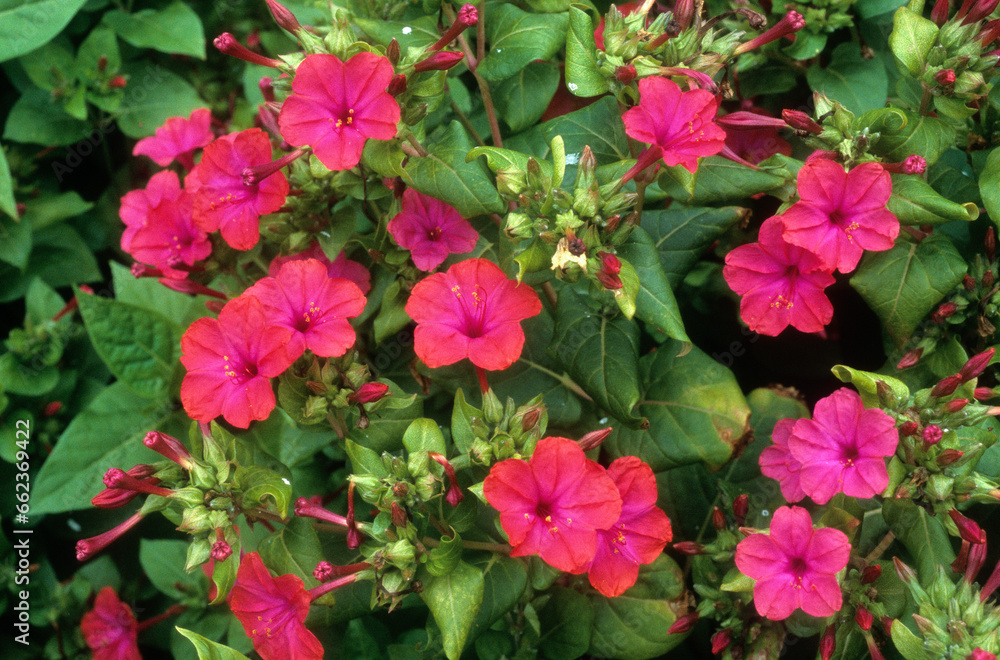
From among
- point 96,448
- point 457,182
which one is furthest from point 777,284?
point 96,448

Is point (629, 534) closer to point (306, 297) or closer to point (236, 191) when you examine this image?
point (306, 297)

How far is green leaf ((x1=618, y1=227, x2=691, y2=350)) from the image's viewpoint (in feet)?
3.80

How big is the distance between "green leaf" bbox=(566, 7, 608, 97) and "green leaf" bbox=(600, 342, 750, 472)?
36 centimetres

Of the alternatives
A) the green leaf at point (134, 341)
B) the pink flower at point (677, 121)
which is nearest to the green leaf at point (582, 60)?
the pink flower at point (677, 121)

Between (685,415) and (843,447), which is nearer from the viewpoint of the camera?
(843,447)

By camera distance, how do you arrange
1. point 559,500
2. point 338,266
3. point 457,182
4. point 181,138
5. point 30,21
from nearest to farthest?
point 559,500 → point 457,182 → point 338,266 → point 181,138 → point 30,21

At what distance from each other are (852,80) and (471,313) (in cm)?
91

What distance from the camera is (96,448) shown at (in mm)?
1755

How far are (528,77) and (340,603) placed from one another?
1032 millimetres

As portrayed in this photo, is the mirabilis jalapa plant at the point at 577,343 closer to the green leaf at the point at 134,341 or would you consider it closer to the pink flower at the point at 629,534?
the pink flower at the point at 629,534

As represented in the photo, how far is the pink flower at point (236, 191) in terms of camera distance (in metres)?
1.32

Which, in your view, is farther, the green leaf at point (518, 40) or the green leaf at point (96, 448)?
the green leaf at point (96, 448)

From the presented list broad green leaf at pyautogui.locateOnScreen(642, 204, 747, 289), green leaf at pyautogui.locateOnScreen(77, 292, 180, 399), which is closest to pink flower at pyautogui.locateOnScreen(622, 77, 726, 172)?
broad green leaf at pyautogui.locateOnScreen(642, 204, 747, 289)

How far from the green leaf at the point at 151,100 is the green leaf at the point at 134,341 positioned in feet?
1.99
